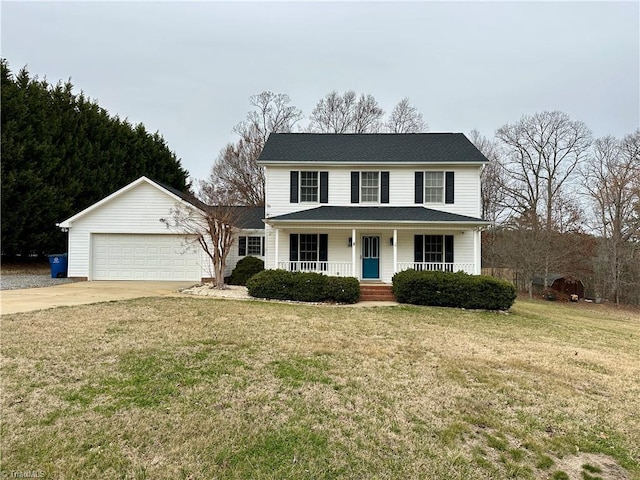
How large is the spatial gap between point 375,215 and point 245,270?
6.23 meters

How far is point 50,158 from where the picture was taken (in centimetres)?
2069

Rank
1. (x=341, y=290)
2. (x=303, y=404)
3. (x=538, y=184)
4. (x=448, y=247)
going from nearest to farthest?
(x=303, y=404) < (x=341, y=290) < (x=448, y=247) < (x=538, y=184)

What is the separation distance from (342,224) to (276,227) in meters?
2.68

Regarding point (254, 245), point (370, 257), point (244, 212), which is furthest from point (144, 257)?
point (370, 257)

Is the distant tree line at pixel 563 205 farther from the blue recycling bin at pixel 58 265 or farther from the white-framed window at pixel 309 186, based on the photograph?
the blue recycling bin at pixel 58 265

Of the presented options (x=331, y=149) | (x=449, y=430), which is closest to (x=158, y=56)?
(x=331, y=149)

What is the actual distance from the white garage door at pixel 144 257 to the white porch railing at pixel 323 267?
4749 millimetres

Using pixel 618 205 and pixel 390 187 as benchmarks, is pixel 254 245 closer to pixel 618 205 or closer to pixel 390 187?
pixel 390 187

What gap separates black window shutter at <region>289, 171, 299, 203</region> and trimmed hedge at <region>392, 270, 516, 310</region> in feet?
20.1

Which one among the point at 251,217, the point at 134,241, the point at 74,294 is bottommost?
the point at 74,294

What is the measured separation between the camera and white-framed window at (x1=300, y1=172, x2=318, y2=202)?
1622cm

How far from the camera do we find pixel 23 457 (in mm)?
2961

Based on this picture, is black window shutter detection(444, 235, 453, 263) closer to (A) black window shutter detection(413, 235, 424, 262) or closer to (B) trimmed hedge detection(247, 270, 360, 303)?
(A) black window shutter detection(413, 235, 424, 262)


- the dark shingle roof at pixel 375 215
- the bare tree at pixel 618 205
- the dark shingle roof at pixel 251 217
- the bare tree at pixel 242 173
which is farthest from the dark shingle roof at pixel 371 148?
the bare tree at pixel 618 205
